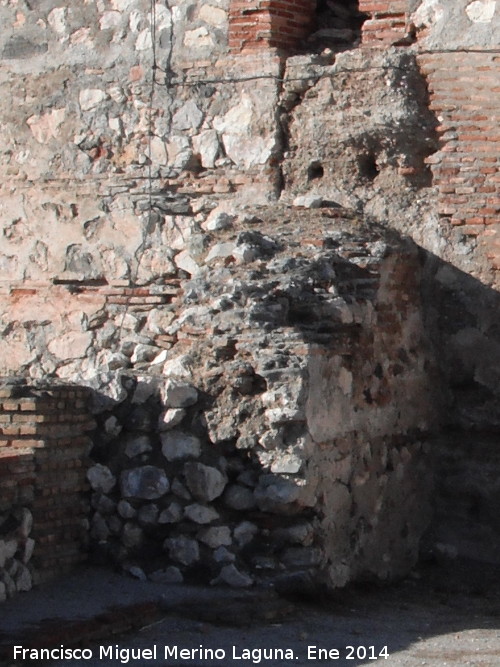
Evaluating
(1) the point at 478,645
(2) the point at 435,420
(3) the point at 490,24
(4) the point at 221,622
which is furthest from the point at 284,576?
(3) the point at 490,24

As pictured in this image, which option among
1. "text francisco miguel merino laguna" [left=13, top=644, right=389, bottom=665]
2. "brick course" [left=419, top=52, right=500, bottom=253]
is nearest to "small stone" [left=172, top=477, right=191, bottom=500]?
"text francisco miguel merino laguna" [left=13, top=644, right=389, bottom=665]

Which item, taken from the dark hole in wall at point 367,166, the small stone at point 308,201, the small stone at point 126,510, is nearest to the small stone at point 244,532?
the small stone at point 126,510

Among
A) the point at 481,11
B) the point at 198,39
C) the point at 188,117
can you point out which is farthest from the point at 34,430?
the point at 481,11

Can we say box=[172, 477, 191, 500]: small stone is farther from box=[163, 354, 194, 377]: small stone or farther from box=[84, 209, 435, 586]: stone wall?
box=[163, 354, 194, 377]: small stone

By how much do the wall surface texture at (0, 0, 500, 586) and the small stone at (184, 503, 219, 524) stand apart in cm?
4

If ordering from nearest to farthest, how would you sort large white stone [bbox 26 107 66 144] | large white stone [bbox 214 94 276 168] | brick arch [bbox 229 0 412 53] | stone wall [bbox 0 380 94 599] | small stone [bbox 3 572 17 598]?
small stone [bbox 3 572 17 598]
stone wall [bbox 0 380 94 599]
brick arch [bbox 229 0 412 53]
large white stone [bbox 214 94 276 168]
large white stone [bbox 26 107 66 144]

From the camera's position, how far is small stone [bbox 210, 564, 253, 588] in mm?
6340

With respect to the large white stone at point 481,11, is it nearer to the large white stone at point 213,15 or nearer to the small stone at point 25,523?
the large white stone at point 213,15

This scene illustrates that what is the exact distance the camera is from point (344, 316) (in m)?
7.00

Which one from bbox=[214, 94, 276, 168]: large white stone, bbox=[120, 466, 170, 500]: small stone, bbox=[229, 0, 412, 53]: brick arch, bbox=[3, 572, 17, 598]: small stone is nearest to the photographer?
bbox=[3, 572, 17, 598]: small stone

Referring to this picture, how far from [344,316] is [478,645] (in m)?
1.81

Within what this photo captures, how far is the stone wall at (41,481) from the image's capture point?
244 inches

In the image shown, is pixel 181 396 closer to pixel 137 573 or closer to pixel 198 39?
pixel 137 573

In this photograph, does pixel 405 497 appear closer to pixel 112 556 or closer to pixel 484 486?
pixel 484 486
